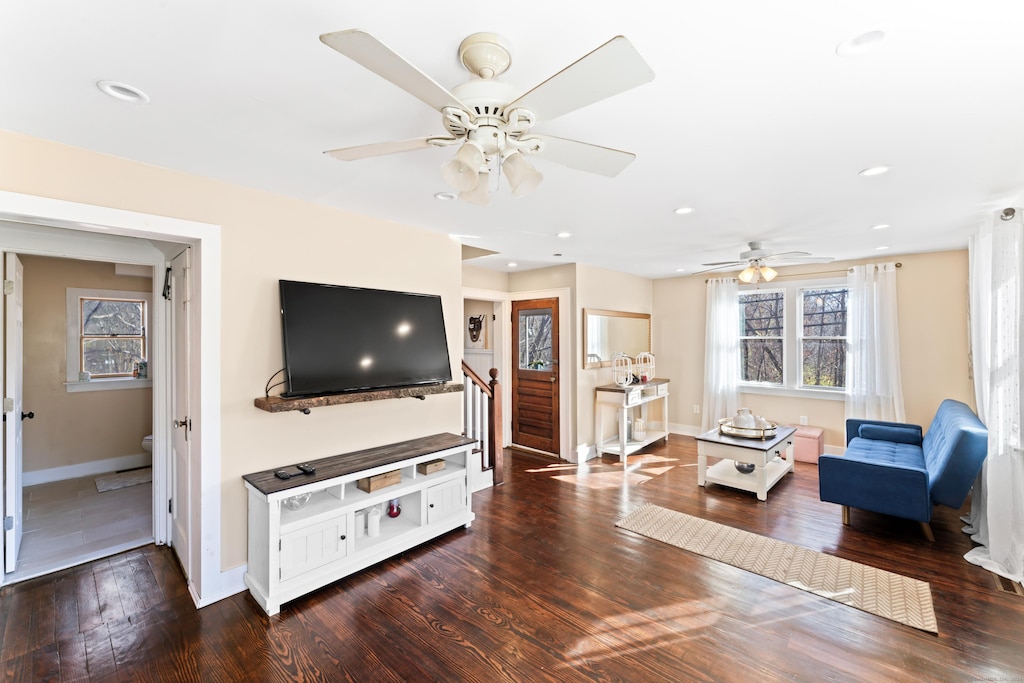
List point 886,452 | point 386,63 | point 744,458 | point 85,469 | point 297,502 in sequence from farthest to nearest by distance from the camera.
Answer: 1. point 85,469
2. point 744,458
3. point 886,452
4. point 297,502
5. point 386,63

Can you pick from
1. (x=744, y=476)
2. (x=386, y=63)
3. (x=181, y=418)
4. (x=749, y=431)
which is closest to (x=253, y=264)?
(x=181, y=418)

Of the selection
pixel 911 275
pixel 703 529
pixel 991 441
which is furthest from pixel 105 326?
pixel 911 275

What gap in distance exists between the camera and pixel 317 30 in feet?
4.15

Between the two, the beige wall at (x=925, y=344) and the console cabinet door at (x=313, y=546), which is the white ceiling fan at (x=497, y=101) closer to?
the console cabinet door at (x=313, y=546)

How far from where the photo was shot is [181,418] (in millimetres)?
2758

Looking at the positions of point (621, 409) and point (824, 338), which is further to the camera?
point (824, 338)

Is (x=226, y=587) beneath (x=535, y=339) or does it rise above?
beneath

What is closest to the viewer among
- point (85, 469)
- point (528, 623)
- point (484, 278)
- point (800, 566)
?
point (528, 623)

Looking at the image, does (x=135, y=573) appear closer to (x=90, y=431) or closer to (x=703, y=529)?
(x=90, y=431)

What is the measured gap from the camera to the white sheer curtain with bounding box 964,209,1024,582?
269 centimetres

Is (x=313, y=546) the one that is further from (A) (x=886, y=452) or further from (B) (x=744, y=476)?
(A) (x=886, y=452)

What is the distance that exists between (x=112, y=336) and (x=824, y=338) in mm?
8445

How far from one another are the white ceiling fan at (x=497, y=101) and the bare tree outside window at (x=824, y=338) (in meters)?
5.20

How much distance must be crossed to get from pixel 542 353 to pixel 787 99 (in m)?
A: 4.15
